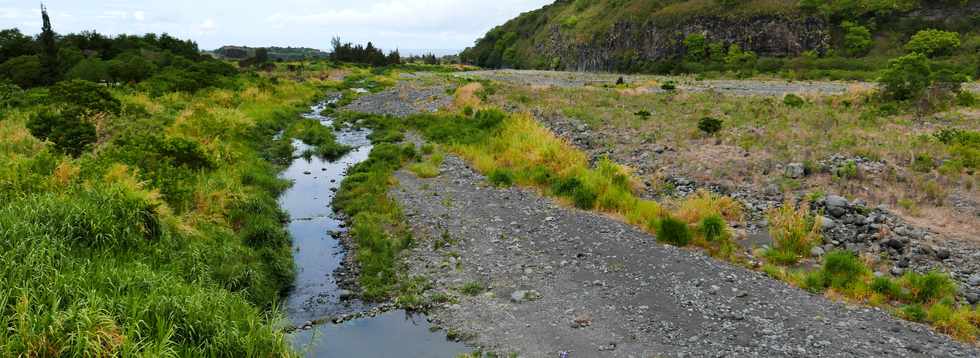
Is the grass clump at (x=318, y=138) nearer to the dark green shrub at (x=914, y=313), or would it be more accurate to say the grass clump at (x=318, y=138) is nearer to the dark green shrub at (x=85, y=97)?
the dark green shrub at (x=85, y=97)

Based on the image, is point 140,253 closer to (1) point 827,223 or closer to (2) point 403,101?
(1) point 827,223

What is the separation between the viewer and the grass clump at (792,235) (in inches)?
543

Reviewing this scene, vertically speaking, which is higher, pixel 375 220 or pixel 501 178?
pixel 501 178

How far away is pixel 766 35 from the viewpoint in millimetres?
88562

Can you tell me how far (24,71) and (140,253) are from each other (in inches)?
1686

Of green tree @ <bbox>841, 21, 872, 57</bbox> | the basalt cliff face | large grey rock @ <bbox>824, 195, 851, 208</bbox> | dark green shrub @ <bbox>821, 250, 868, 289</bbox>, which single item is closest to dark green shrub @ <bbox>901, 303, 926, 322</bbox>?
dark green shrub @ <bbox>821, 250, 868, 289</bbox>

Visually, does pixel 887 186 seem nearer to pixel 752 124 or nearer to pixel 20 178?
pixel 752 124

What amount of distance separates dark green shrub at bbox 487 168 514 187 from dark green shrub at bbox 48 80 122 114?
20.8 meters

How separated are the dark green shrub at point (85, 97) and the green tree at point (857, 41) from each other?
87770 mm

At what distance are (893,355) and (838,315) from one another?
58.1 inches

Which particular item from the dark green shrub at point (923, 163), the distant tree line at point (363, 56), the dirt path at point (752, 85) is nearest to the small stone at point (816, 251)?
the dark green shrub at point (923, 163)

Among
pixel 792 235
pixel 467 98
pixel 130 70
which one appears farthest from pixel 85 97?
pixel 792 235

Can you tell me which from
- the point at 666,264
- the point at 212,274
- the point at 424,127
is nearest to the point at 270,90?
the point at 424,127

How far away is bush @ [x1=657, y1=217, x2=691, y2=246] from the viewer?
14972 mm
